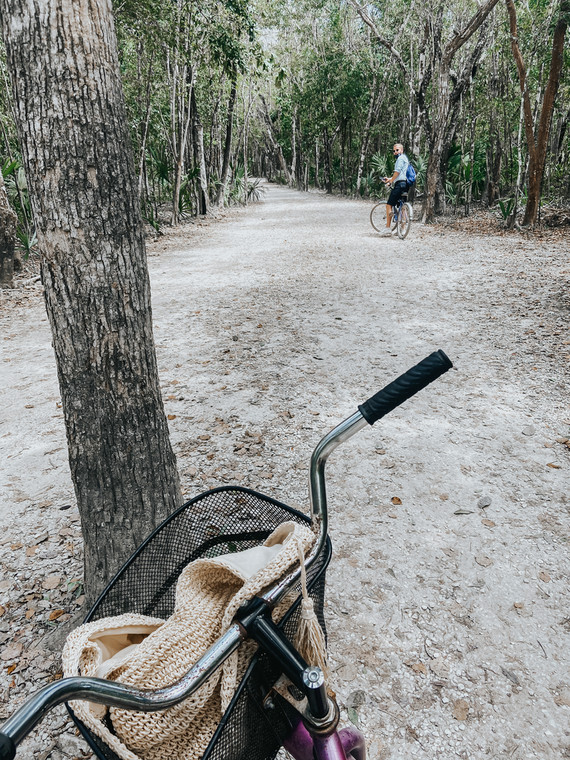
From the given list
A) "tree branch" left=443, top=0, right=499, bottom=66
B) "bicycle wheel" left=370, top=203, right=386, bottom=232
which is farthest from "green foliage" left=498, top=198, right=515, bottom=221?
"tree branch" left=443, top=0, right=499, bottom=66

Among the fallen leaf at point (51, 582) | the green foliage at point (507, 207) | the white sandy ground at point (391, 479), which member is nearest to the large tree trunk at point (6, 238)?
the white sandy ground at point (391, 479)

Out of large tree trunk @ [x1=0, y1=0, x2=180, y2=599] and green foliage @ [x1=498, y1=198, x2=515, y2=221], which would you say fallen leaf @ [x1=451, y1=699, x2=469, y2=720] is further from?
green foliage @ [x1=498, y1=198, x2=515, y2=221]

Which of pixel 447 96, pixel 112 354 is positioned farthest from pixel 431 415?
pixel 447 96

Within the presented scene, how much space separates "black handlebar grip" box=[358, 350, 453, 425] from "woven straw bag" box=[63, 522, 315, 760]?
33cm

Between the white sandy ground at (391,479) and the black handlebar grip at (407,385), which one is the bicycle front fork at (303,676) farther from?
the white sandy ground at (391,479)

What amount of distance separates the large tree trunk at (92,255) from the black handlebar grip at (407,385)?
111 centimetres

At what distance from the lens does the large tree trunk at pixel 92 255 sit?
1.54 meters

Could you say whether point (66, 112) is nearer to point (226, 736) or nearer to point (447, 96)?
point (226, 736)

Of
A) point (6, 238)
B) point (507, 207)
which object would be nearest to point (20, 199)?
point (6, 238)

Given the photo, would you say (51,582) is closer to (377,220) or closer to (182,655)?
(182,655)

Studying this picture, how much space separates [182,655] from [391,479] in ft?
7.97

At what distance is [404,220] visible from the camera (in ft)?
39.5

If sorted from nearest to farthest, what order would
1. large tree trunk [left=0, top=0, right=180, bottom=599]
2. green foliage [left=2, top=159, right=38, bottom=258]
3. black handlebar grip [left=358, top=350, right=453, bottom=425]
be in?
black handlebar grip [left=358, top=350, right=453, bottom=425] < large tree trunk [left=0, top=0, right=180, bottom=599] < green foliage [left=2, top=159, right=38, bottom=258]

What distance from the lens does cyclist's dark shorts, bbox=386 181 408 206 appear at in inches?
445
